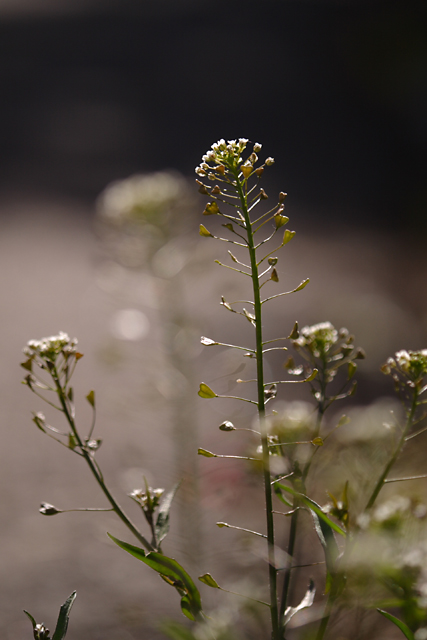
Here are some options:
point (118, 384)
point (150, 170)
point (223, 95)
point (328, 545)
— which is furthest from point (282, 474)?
point (223, 95)

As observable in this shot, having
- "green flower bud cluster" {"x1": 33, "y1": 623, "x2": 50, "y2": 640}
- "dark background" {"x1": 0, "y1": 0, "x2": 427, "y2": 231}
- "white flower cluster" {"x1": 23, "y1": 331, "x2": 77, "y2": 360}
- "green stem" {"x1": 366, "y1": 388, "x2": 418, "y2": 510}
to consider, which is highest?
"dark background" {"x1": 0, "y1": 0, "x2": 427, "y2": 231}

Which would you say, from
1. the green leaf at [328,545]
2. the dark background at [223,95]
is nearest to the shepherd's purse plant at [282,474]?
the green leaf at [328,545]

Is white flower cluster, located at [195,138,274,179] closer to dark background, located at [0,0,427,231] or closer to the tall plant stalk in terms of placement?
the tall plant stalk

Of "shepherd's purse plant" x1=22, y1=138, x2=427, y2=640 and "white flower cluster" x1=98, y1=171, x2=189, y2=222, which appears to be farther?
"white flower cluster" x1=98, y1=171, x2=189, y2=222

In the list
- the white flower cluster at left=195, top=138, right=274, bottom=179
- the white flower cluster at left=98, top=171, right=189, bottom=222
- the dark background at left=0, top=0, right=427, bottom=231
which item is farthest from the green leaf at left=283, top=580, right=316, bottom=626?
the dark background at left=0, top=0, right=427, bottom=231

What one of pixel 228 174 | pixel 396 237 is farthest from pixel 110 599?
pixel 396 237

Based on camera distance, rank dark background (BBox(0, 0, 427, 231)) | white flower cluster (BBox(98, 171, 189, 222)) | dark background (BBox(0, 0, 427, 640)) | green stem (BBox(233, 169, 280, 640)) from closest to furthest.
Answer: green stem (BBox(233, 169, 280, 640)), white flower cluster (BBox(98, 171, 189, 222)), dark background (BBox(0, 0, 427, 640)), dark background (BBox(0, 0, 427, 231))

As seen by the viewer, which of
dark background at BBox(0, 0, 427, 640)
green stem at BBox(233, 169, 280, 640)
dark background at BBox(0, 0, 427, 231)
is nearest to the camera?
green stem at BBox(233, 169, 280, 640)
